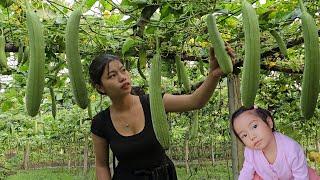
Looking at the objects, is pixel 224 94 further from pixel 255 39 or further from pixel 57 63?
pixel 255 39

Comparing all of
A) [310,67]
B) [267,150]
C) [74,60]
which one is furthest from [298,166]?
[74,60]

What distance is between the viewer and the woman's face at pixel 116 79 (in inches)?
101

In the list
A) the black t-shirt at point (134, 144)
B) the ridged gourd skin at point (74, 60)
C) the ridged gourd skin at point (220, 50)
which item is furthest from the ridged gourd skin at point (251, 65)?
the black t-shirt at point (134, 144)

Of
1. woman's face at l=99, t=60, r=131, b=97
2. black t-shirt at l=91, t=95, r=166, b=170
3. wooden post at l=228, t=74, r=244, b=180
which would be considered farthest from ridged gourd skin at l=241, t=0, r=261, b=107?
wooden post at l=228, t=74, r=244, b=180

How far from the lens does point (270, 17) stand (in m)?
2.92

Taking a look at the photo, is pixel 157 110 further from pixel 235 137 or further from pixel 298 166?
pixel 235 137

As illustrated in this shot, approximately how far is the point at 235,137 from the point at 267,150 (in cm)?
156


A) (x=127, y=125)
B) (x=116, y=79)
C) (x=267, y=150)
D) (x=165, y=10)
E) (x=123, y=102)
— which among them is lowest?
(x=267, y=150)

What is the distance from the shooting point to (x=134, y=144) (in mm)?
2691

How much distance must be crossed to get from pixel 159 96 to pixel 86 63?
240 centimetres

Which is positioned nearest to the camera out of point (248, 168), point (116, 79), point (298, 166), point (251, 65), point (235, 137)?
point (251, 65)

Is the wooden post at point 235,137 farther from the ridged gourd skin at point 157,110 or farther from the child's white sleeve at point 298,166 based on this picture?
the ridged gourd skin at point 157,110

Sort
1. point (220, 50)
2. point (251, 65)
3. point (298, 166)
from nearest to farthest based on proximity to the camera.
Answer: point (251, 65)
point (220, 50)
point (298, 166)

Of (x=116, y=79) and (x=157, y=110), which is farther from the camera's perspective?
(x=116, y=79)
